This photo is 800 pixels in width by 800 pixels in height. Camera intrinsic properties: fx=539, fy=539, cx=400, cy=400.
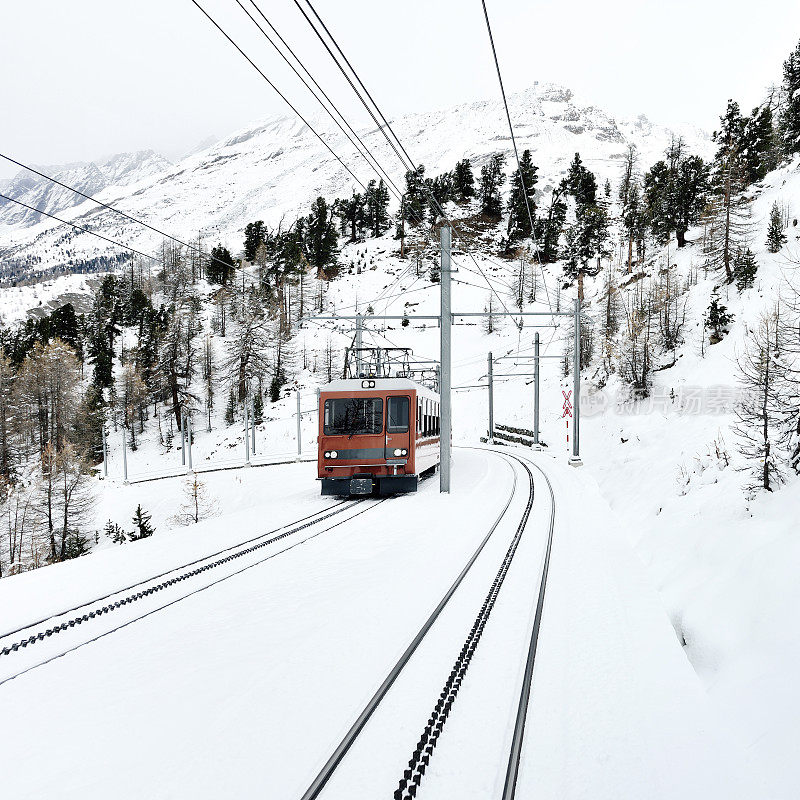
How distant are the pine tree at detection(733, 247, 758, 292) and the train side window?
32.8 meters

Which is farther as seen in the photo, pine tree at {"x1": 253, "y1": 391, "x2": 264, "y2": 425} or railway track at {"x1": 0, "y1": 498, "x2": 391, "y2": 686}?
pine tree at {"x1": 253, "y1": 391, "x2": 264, "y2": 425}

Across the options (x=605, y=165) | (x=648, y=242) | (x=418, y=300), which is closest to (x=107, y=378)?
(x=418, y=300)

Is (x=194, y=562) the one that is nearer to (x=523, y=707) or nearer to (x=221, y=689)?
(x=221, y=689)

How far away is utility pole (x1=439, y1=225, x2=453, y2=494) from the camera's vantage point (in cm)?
1352

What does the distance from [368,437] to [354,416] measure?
0.66 m

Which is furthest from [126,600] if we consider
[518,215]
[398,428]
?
[518,215]

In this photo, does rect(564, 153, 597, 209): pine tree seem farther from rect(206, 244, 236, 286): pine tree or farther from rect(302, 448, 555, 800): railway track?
rect(302, 448, 555, 800): railway track

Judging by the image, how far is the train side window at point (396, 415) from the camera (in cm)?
1398

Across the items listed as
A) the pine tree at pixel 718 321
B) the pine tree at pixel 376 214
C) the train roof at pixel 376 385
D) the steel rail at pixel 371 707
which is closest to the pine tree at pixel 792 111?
the pine tree at pixel 718 321

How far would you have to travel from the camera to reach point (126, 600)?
19.9 ft

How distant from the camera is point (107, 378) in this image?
7425cm

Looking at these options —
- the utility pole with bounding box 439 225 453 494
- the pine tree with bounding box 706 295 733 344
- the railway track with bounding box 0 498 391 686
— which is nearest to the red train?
the utility pole with bounding box 439 225 453 494

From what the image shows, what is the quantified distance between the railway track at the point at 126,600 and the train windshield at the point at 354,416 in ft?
14.2

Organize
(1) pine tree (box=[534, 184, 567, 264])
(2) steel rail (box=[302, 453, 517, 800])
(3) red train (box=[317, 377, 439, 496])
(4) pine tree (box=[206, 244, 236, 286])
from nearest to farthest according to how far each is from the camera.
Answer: (2) steel rail (box=[302, 453, 517, 800]) < (3) red train (box=[317, 377, 439, 496]) < (1) pine tree (box=[534, 184, 567, 264]) < (4) pine tree (box=[206, 244, 236, 286])
